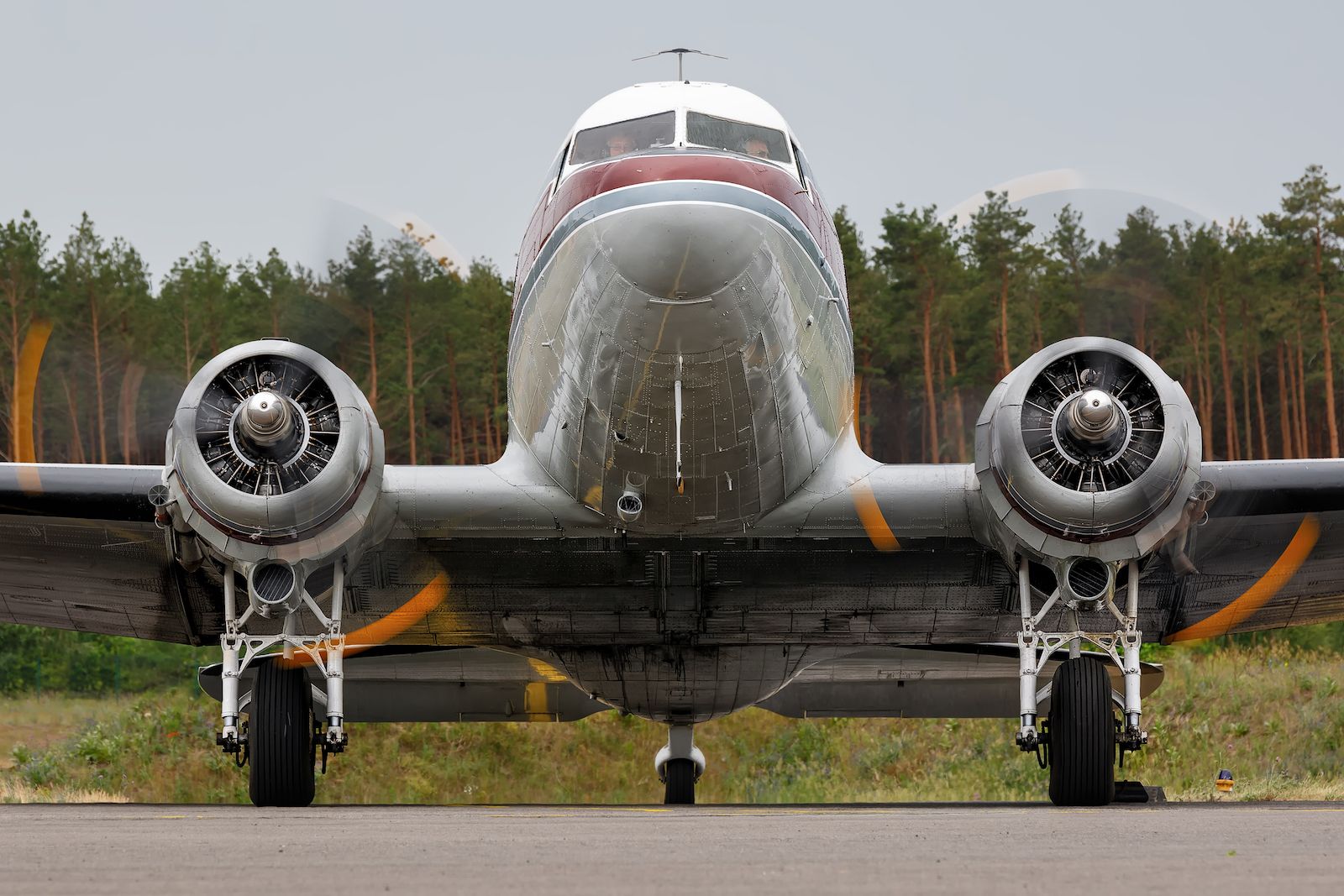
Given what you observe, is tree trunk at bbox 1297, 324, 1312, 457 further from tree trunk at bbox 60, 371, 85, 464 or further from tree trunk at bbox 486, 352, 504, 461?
tree trunk at bbox 60, 371, 85, 464

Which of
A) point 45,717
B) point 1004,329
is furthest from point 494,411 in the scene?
point 1004,329

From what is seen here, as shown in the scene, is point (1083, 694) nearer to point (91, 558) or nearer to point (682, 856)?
point (682, 856)

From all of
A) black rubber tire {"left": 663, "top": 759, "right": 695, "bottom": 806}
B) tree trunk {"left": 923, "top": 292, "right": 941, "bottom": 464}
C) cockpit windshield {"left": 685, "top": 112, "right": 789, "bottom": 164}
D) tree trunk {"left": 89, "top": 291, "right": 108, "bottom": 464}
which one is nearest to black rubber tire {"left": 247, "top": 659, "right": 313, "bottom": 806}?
cockpit windshield {"left": 685, "top": 112, "right": 789, "bottom": 164}

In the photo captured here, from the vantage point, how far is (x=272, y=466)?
10.5 m

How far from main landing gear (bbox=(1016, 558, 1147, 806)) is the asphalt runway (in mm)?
2769

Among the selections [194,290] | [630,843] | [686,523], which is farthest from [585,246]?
[194,290]

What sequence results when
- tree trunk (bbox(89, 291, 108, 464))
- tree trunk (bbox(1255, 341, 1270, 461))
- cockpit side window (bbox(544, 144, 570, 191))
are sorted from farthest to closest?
tree trunk (bbox(1255, 341, 1270, 461))
tree trunk (bbox(89, 291, 108, 464))
cockpit side window (bbox(544, 144, 570, 191))

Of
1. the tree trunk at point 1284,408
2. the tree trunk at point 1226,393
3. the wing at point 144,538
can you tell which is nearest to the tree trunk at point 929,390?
the tree trunk at point 1226,393

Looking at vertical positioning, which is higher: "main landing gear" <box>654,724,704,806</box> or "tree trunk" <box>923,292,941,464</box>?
"tree trunk" <box>923,292,941,464</box>

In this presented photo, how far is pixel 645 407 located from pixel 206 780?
64.6 feet

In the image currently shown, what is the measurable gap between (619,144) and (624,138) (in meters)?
0.06

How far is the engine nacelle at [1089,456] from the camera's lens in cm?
1038

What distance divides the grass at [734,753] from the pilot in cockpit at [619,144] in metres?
16.0

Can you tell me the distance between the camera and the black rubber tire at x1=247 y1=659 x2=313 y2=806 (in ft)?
37.1
